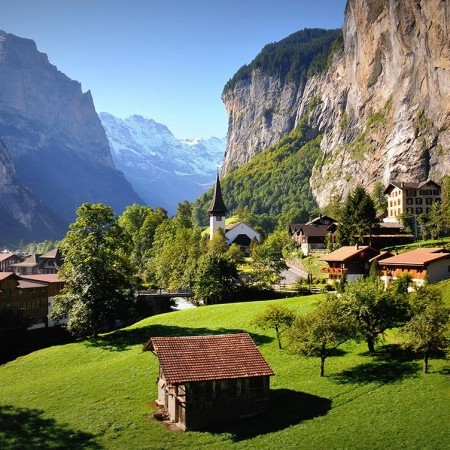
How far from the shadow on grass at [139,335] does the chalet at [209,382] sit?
1486 centimetres

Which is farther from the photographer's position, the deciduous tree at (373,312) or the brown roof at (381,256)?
the brown roof at (381,256)

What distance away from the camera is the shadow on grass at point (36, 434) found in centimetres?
3291

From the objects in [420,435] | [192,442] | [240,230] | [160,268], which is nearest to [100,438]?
[192,442]

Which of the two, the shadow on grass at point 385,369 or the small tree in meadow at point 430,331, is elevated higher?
the small tree in meadow at point 430,331

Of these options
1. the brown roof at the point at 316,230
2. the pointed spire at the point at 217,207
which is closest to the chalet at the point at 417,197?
the brown roof at the point at 316,230

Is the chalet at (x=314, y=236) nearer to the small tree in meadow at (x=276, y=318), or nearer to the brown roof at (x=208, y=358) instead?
the small tree in meadow at (x=276, y=318)

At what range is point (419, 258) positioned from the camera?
63.2m

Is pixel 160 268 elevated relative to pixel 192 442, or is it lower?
elevated

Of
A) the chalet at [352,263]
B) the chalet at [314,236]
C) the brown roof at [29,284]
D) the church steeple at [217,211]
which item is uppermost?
the church steeple at [217,211]

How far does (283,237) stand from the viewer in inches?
4847

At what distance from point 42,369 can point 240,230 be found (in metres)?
89.7

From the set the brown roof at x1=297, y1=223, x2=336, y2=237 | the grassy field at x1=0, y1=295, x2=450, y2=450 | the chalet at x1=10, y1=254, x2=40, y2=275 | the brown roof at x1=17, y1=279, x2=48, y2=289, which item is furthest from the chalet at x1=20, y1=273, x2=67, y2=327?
the chalet at x1=10, y1=254, x2=40, y2=275

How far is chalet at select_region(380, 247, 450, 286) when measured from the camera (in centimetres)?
6106

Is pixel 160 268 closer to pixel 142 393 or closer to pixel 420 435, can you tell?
pixel 142 393
